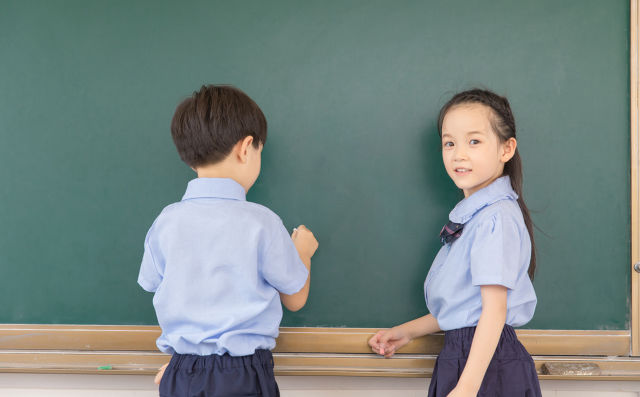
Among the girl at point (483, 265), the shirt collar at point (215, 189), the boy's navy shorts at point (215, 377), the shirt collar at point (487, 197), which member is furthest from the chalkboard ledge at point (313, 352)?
the shirt collar at point (215, 189)

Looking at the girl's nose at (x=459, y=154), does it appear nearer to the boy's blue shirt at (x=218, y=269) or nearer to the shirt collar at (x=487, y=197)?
the shirt collar at (x=487, y=197)

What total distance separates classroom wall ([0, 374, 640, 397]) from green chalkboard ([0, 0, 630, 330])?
0.55ft

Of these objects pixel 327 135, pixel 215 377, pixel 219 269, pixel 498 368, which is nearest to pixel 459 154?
pixel 327 135

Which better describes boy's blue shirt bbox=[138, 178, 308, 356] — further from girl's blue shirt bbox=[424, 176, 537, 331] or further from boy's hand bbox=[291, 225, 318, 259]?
girl's blue shirt bbox=[424, 176, 537, 331]

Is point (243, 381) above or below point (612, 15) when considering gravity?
below

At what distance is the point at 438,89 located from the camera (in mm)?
1432

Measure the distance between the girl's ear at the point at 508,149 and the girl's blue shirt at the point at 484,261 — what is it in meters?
0.05

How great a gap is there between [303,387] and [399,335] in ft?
1.05

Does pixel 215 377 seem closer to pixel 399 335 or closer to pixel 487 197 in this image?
pixel 399 335

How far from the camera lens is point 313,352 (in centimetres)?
144

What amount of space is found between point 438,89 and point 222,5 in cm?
67

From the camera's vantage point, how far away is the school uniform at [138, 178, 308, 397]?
1.09m

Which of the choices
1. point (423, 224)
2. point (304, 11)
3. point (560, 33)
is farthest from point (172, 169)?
point (560, 33)

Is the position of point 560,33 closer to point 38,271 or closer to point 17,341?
point 38,271
